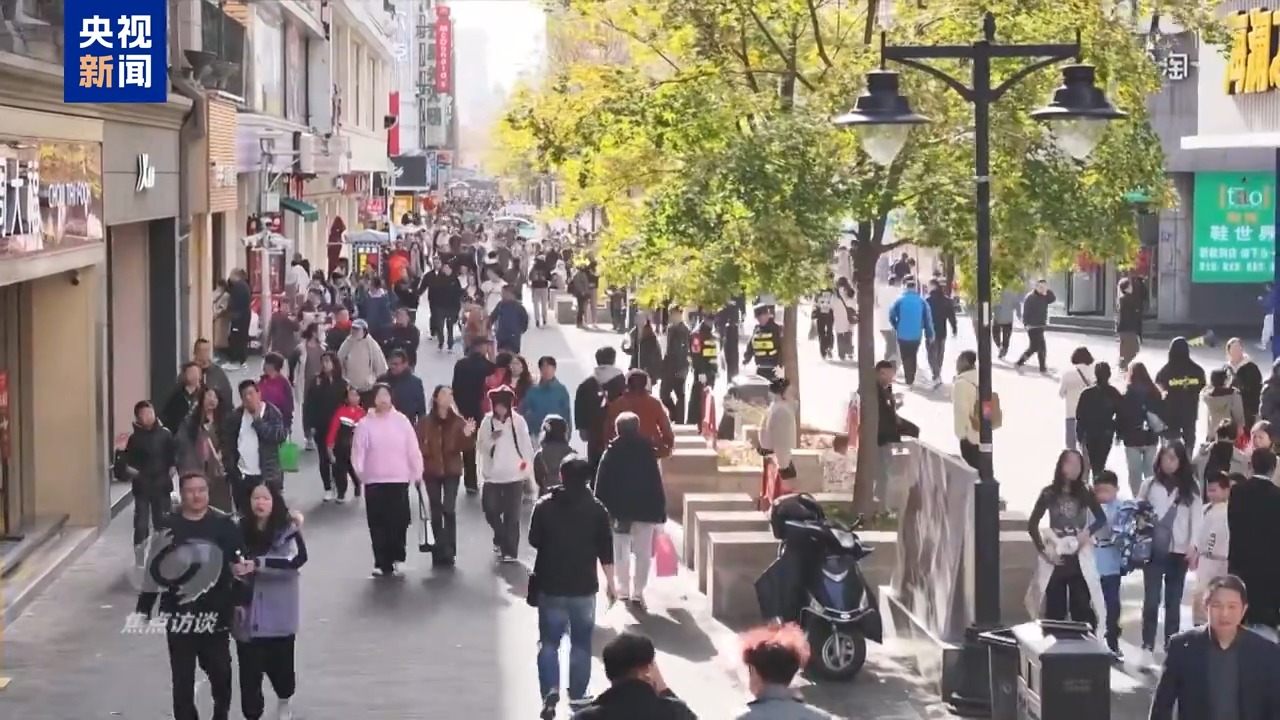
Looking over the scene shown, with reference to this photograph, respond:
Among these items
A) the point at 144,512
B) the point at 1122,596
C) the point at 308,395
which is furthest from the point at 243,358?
the point at 1122,596

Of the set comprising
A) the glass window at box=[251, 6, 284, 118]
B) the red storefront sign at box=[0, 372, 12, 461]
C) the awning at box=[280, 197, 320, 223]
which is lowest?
the red storefront sign at box=[0, 372, 12, 461]

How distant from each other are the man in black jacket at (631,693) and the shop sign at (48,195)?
30.2 feet

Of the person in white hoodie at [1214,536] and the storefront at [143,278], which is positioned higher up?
the storefront at [143,278]

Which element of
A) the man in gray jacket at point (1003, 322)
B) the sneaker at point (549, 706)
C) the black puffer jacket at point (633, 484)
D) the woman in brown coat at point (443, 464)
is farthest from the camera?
the man in gray jacket at point (1003, 322)

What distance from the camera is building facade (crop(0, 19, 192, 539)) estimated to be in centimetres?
1675

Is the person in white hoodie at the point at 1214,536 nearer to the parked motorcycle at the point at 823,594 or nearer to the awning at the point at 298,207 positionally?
the parked motorcycle at the point at 823,594

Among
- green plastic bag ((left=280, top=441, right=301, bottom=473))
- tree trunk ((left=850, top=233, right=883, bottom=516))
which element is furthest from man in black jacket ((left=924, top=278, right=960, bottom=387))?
green plastic bag ((left=280, top=441, right=301, bottom=473))

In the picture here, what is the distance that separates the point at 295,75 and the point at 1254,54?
78.0 ft

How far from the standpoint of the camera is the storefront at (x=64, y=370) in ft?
61.7

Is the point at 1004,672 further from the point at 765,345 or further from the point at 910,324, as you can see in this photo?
the point at 910,324

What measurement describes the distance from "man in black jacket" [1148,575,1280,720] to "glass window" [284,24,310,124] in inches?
1511

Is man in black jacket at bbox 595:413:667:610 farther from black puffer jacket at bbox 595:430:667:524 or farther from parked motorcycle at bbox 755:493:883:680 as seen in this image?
parked motorcycle at bbox 755:493:883:680

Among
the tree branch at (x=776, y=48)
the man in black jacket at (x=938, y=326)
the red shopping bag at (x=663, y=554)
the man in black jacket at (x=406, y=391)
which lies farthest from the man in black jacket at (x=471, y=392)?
the man in black jacket at (x=938, y=326)

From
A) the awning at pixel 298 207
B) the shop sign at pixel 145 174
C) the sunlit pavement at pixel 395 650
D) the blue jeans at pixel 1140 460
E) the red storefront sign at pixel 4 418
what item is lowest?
the sunlit pavement at pixel 395 650
